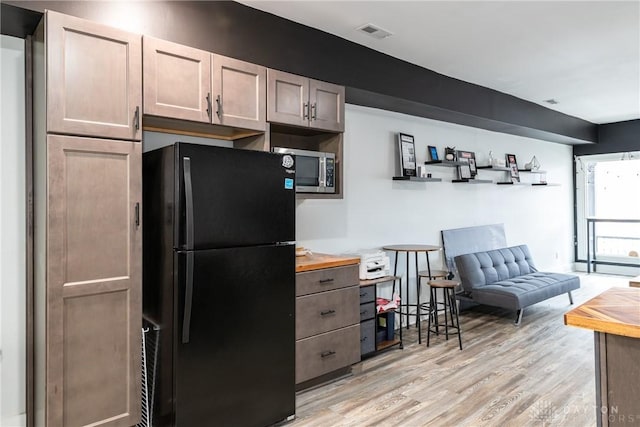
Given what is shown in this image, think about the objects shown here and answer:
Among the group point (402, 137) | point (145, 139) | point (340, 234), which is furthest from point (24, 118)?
point (402, 137)

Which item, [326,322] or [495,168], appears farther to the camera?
[495,168]

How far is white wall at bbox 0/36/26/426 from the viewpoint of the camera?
2.37 metres

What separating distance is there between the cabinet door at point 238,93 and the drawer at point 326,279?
3.47 ft

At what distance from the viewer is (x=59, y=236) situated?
2.06m

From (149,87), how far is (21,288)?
1340 mm

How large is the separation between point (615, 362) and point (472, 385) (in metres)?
1.71

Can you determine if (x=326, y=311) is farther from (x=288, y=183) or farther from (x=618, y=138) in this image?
(x=618, y=138)

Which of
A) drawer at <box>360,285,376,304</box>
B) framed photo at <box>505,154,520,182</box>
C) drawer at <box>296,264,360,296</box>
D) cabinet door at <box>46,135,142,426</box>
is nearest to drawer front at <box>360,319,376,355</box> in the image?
drawer at <box>360,285,376,304</box>

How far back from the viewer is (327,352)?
311cm

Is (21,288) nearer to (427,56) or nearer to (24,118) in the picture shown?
(24,118)

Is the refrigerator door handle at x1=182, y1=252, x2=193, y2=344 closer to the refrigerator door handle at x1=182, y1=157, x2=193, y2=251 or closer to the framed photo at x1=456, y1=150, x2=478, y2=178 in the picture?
the refrigerator door handle at x1=182, y1=157, x2=193, y2=251

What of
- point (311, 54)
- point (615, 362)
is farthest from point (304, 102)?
point (615, 362)

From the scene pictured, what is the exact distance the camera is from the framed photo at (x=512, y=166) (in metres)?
6.32

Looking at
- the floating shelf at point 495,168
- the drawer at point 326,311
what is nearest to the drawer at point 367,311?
the drawer at point 326,311
